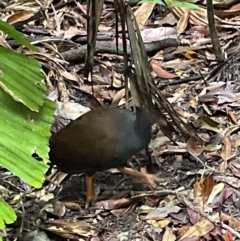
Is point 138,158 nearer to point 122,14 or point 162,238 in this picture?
point 162,238

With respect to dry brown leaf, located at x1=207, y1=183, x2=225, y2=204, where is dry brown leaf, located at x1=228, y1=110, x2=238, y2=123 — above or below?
above

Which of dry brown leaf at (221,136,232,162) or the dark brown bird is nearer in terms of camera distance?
the dark brown bird

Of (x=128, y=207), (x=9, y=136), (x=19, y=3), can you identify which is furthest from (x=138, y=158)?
(x=19, y=3)

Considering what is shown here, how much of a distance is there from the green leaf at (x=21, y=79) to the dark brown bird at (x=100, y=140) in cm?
67

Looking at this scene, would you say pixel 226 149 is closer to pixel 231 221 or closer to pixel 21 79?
pixel 231 221

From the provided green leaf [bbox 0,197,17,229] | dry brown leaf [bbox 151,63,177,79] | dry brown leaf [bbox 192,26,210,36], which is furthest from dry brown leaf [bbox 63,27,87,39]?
green leaf [bbox 0,197,17,229]

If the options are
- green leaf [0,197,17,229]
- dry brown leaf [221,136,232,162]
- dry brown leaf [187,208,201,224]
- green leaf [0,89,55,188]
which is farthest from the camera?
dry brown leaf [221,136,232,162]

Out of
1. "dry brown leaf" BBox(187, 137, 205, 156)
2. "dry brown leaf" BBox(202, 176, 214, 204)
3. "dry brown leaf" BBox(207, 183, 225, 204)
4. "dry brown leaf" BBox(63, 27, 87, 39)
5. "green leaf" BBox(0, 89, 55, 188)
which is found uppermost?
"green leaf" BBox(0, 89, 55, 188)

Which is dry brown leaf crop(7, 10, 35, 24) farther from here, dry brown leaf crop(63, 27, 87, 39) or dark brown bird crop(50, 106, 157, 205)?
dark brown bird crop(50, 106, 157, 205)

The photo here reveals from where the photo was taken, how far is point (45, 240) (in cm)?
335

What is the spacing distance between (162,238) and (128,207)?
30cm

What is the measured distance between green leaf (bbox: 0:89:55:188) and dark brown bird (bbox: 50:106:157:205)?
654 mm

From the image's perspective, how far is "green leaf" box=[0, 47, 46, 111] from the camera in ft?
8.94

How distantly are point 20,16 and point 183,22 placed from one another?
4.09 feet
